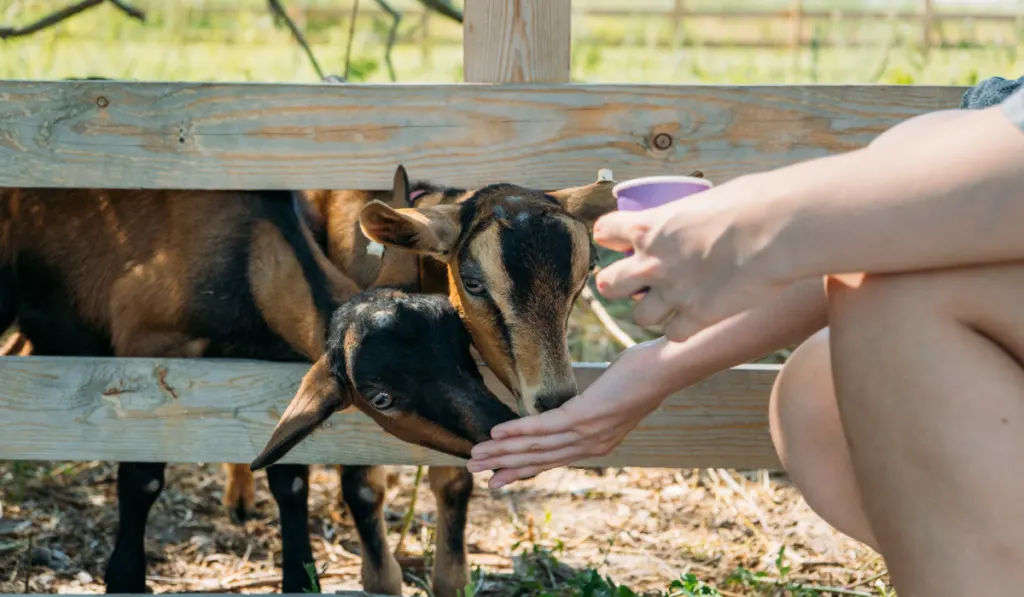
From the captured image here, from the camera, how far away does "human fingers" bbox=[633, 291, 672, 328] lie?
173 centimetres

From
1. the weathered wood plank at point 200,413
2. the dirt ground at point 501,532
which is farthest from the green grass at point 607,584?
the weathered wood plank at point 200,413

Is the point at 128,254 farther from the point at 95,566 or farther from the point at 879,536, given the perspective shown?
the point at 879,536

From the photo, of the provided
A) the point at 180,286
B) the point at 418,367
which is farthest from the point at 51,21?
the point at 418,367

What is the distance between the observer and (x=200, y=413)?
10.3 ft

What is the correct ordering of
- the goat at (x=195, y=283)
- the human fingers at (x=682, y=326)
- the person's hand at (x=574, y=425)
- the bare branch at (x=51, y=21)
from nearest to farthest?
the human fingers at (x=682, y=326) < the person's hand at (x=574, y=425) < the goat at (x=195, y=283) < the bare branch at (x=51, y=21)

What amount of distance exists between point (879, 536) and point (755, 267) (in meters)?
0.53

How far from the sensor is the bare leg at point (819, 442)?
2109 millimetres

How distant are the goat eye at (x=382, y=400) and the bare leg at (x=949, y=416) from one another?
1.21 metres

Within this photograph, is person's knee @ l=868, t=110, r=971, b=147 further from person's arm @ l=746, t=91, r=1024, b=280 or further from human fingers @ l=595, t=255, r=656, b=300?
human fingers @ l=595, t=255, r=656, b=300

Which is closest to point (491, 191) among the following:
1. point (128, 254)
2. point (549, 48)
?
point (549, 48)

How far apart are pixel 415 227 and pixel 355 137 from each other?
1.21 ft

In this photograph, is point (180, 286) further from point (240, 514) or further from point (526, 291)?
point (526, 291)

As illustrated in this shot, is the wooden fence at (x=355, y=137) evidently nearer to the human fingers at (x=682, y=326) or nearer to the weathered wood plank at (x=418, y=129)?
the weathered wood plank at (x=418, y=129)

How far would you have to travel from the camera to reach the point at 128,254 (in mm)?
3758
